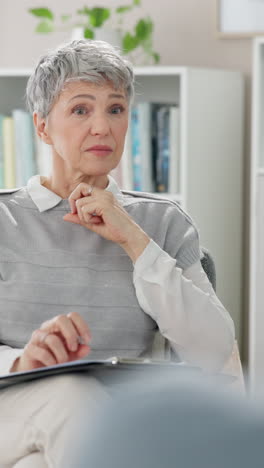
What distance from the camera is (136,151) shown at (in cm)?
327

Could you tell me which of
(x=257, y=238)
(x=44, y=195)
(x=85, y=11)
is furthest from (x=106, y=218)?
(x=85, y=11)

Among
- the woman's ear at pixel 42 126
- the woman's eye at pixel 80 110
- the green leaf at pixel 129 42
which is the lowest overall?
the woman's ear at pixel 42 126

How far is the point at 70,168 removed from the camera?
1.84m

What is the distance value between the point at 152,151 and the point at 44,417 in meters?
2.06

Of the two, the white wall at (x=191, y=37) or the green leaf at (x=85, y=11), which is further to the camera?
the white wall at (x=191, y=37)

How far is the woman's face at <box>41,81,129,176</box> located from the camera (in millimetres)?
1778

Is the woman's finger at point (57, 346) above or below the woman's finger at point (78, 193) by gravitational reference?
below

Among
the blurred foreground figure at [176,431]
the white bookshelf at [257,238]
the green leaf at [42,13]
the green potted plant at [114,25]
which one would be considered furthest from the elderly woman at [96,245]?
the green leaf at [42,13]

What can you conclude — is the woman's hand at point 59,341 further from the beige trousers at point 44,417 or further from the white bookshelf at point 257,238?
the white bookshelf at point 257,238

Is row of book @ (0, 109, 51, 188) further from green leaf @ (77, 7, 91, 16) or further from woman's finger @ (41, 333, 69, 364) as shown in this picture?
woman's finger @ (41, 333, 69, 364)

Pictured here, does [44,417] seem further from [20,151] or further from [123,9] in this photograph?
[123,9]

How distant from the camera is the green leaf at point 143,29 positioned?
3.28 metres

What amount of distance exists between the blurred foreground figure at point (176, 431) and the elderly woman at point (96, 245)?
75 cm

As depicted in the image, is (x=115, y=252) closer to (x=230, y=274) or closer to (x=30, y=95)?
(x=30, y=95)
